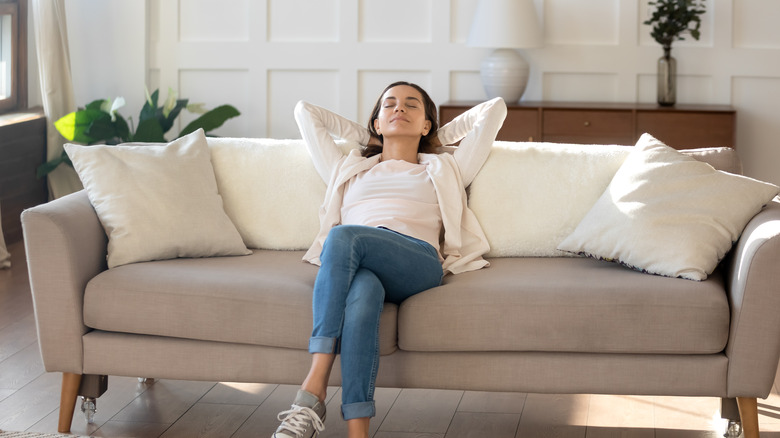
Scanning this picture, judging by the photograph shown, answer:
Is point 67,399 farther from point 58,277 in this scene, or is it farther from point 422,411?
point 422,411

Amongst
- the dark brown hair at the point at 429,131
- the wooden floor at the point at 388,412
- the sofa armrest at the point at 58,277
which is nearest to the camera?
the sofa armrest at the point at 58,277

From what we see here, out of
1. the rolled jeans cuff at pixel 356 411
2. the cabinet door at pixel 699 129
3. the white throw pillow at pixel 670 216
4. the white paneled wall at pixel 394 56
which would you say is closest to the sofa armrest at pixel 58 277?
the rolled jeans cuff at pixel 356 411

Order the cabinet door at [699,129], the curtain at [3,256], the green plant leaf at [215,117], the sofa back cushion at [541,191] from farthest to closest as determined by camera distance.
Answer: the green plant leaf at [215,117] < the cabinet door at [699,129] < the curtain at [3,256] < the sofa back cushion at [541,191]

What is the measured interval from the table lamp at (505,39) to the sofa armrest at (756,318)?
256 centimetres

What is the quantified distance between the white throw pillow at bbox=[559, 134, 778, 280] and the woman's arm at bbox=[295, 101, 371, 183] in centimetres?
77

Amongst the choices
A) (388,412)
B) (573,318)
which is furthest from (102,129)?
(573,318)

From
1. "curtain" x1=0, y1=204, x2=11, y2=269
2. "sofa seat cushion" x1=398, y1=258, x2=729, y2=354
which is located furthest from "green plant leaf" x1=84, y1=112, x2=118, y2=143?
"sofa seat cushion" x1=398, y1=258, x2=729, y2=354

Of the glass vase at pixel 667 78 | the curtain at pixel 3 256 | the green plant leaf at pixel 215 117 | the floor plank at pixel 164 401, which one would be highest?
the glass vase at pixel 667 78

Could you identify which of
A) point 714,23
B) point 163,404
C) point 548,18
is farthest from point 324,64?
point 163,404

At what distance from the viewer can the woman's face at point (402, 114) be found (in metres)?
2.99

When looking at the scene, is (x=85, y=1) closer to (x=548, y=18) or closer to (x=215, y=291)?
(x=548, y=18)

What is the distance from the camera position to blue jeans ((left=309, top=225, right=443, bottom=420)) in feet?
7.57

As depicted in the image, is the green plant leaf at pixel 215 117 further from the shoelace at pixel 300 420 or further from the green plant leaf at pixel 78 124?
the shoelace at pixel 300 420

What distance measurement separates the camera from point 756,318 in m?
2.39
